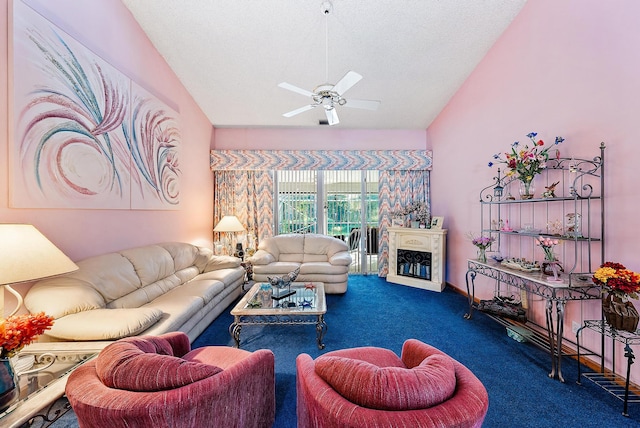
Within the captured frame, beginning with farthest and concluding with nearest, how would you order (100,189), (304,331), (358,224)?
(358,224), (304,331), (100,189)

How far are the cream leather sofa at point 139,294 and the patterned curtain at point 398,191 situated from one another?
303 centimetres

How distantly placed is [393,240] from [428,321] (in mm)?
1870

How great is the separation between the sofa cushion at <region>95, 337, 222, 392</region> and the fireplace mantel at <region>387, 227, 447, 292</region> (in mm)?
3999

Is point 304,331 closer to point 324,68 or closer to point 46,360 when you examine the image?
point 46,360

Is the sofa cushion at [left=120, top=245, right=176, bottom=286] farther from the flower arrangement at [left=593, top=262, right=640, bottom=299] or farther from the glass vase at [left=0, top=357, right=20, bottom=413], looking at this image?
the flower arrangement at [left=593, top=262, right=640, bottom=299]

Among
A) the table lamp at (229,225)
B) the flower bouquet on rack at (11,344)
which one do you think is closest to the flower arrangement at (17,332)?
the flower bouquet on rack at (11,344)

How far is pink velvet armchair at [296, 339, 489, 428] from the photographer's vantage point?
80 cm

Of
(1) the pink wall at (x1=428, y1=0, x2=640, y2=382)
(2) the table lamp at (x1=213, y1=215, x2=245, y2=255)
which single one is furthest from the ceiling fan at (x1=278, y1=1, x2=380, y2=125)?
(2) the table lamp at (x1=213, y1=215, x2=245, y2=255)

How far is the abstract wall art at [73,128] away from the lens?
1934 millimetres

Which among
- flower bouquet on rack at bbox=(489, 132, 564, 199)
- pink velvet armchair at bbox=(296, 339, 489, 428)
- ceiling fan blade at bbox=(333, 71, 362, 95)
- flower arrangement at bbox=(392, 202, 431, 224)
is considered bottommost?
pink velvet armchair at bbox=(296, 339, 489, 428)

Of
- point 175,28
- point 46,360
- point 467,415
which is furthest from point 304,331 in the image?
point 175,28

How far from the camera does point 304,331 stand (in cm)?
282

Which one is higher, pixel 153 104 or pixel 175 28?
pixel 175 28

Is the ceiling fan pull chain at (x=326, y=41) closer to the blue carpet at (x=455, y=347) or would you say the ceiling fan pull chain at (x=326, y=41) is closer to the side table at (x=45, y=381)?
the blue carpet at (x=455, y=347)
